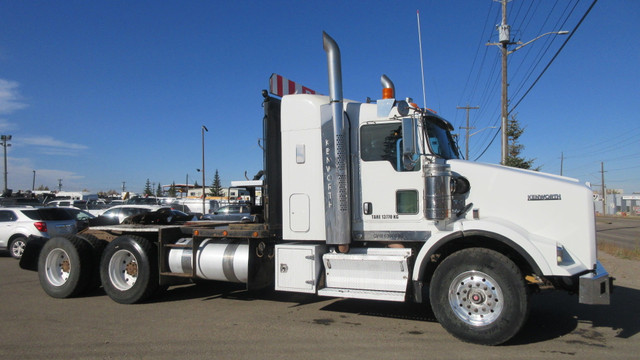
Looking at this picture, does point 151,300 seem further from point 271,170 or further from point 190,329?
point 271,170

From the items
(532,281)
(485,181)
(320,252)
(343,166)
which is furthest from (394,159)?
(532,281)

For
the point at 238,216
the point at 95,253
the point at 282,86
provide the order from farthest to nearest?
the point at 238,216 → the point at 95,253 → the point at 282,86

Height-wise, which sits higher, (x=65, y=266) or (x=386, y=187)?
(x=386, y=187)

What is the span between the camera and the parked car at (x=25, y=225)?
13.3 meters

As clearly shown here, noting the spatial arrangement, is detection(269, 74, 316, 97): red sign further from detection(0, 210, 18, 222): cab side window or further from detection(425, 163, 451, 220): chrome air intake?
detection(0, 210, 18, 222): cab side window

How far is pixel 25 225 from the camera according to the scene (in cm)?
1331

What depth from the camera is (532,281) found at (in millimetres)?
5105

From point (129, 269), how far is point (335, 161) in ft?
13.7

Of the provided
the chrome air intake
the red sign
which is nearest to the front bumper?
the chrome air intake

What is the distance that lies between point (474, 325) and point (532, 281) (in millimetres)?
828

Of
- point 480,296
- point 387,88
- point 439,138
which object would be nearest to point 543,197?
point 480,296

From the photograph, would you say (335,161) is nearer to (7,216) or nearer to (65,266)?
(65,266)

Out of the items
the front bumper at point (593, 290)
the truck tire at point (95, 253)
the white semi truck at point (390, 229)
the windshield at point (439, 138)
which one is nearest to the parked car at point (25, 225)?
the truck tire at point (95, 253)

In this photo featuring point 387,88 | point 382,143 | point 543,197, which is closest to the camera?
point 543,197
